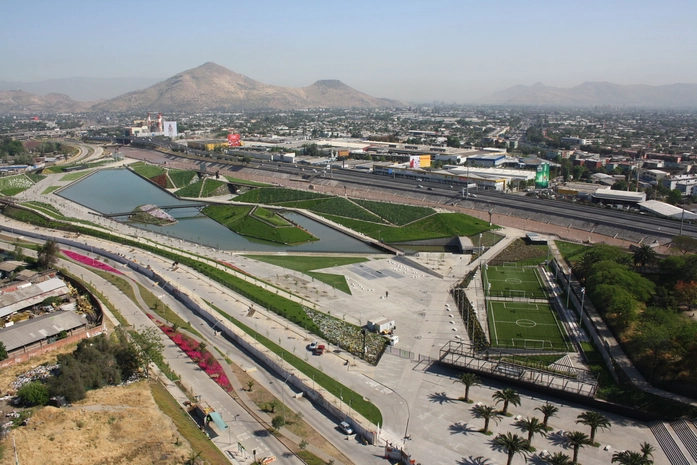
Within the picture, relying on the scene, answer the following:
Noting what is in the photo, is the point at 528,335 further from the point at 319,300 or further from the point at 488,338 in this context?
the point at 319,300

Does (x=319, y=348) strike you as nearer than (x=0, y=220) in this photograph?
Yes

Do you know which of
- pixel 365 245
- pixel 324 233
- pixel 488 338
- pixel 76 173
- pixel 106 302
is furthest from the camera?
pixel 76 173

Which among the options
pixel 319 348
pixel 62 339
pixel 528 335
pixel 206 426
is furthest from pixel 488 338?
pixel 62 339

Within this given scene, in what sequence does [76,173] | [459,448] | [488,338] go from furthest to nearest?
[76,173] → [488,338] → [459,448]

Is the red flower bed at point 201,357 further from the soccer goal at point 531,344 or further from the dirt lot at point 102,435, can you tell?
the soccer goal at point 531,344

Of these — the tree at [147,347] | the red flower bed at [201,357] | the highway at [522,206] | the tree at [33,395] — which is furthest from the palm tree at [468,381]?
the highway at [522,206]
